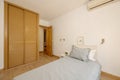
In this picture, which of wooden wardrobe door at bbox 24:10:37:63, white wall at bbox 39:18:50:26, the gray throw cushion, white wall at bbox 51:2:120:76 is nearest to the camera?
the gray throw cushion

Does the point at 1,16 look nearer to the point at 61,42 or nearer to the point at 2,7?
the point at 2,7

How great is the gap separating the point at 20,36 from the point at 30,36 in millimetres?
436

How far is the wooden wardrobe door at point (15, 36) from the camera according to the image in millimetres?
2586

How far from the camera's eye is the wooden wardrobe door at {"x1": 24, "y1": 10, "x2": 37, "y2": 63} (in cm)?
307

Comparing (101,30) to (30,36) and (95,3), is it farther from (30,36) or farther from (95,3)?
(30,36)

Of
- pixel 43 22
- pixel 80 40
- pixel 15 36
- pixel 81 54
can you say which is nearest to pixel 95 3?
pixel 80 40

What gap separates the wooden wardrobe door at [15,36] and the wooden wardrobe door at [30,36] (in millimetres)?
172

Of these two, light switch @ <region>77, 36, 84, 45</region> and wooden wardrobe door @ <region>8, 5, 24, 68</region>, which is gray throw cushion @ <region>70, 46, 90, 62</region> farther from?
wooden wardrobe door @ <region>8, 5, 24, 68</region>

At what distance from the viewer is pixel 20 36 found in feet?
9.34

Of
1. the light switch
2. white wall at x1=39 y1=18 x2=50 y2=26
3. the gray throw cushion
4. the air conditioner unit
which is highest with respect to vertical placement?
the air conditioner unit

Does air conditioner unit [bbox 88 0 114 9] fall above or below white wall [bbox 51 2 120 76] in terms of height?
above

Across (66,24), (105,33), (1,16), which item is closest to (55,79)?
(105,33)

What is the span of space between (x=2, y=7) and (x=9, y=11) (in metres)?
0.21

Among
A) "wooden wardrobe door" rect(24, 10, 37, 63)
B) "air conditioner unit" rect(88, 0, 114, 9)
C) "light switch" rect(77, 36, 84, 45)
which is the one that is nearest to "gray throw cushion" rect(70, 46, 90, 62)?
"light switch" rect(77, 36, 84, 45)
